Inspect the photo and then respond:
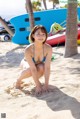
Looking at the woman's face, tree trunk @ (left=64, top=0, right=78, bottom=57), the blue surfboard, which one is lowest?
the blue surfboard

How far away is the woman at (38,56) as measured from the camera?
455cm

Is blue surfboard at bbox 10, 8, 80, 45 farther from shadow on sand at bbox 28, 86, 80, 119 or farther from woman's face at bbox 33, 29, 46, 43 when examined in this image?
shadow on sand at bbox 28, 86, 80, 119

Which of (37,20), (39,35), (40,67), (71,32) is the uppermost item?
(39,35)

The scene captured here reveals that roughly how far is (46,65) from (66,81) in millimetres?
737

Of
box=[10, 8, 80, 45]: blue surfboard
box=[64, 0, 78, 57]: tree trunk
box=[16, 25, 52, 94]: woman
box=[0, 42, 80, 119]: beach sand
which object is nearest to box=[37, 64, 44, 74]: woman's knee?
box=[16, 25, 52, 94]: woman

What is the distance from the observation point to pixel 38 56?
4695 millimetres

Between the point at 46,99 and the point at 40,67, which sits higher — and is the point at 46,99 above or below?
below

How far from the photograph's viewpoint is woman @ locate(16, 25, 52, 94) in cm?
455

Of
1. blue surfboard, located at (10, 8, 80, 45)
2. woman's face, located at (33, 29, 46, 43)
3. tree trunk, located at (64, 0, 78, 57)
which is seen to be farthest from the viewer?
blue surfboard, located at (10, 8, 80, 45)

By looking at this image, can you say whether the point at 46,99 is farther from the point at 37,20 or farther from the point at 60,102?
the point at 37,20

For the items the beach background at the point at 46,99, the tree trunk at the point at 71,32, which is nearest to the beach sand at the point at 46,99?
the beach background at the point at 46,99

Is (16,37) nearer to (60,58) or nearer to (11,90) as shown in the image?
(60,58)

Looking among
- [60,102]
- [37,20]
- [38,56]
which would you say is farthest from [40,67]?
[37,20]

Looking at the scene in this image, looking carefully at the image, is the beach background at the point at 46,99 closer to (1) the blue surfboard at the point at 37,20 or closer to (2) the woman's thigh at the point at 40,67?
(2) the woman's thigh at the point at 40,67
